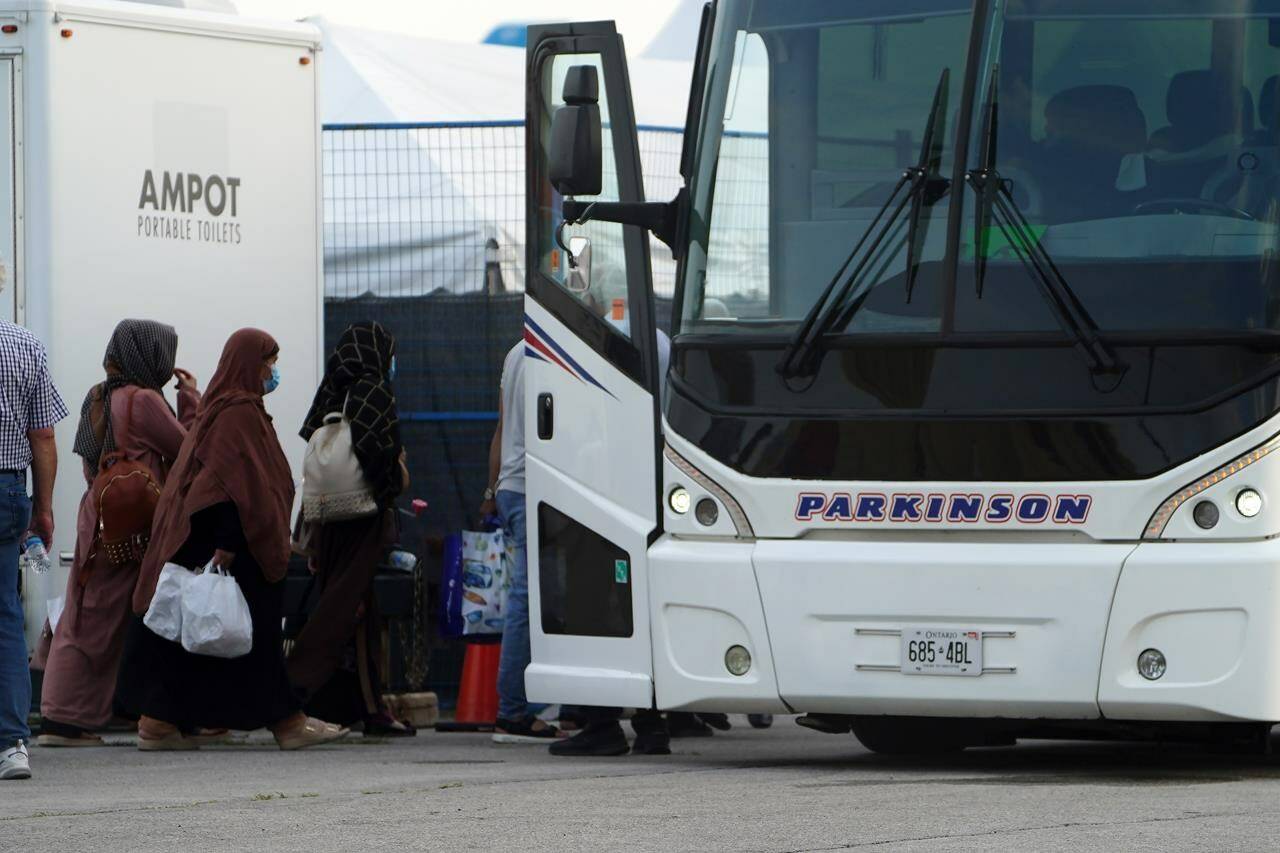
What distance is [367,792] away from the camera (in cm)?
770

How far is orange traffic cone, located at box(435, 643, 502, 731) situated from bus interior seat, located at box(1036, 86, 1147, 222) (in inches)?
168

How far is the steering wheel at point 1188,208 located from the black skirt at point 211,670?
386 centimetres

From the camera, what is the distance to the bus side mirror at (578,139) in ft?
27.2

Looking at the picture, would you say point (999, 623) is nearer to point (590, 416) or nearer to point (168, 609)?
point (590, 416)

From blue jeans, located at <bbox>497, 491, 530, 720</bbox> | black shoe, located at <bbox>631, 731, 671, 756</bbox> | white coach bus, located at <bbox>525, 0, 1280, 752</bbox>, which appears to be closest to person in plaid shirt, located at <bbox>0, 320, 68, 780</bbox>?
white coach bus, located at <bbox>525, 0, 1280, 752</bbox>

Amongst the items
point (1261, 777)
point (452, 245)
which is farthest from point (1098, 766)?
point (452, 245)

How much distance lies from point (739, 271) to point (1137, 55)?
4.82 feet

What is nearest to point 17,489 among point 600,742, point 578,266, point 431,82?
point 578,266

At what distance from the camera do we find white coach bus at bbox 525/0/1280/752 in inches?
303

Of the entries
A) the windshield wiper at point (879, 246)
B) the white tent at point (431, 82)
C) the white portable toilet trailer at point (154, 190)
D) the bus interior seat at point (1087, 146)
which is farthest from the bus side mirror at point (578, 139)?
the white tent at point (431, 82)

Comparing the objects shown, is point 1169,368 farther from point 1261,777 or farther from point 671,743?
point 671,743

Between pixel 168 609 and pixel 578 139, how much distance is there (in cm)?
269

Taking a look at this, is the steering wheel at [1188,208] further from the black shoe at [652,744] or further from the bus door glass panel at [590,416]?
the black shoe at [652,744]

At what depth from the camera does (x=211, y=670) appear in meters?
9.88
